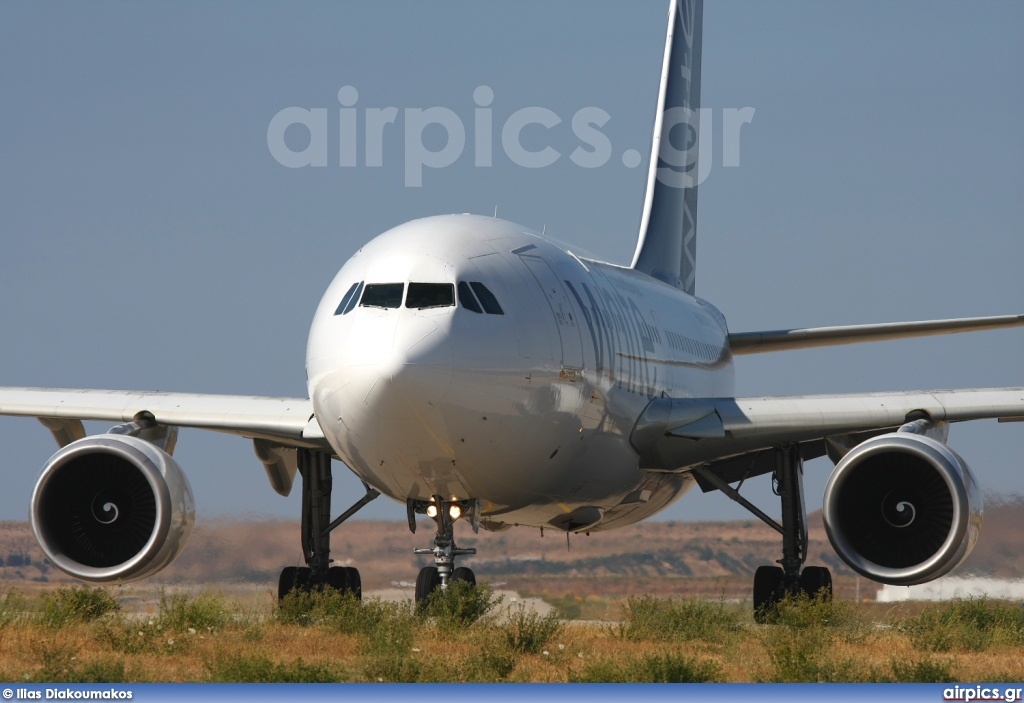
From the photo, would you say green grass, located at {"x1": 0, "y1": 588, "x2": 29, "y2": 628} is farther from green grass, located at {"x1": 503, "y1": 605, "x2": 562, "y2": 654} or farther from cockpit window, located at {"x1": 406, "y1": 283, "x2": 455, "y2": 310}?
cockpit window, located at {"x1": 406, "y1": 283, "x2": 455, "y2": 310}

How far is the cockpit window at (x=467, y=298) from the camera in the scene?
1256 cm

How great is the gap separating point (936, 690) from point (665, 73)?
20.5 m

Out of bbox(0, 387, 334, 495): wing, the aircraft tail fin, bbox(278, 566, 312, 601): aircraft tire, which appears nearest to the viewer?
bbox(0, 387, 334, 495): wing

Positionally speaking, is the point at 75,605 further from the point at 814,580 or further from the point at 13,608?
the point at 814,580

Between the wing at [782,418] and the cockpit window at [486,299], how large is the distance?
3.78m

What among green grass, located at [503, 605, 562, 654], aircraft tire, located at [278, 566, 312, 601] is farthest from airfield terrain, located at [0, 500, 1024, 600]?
green grass, located at [503, 605, 562, 654]

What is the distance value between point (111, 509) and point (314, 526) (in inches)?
134

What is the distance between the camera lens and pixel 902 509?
14938 millimetres

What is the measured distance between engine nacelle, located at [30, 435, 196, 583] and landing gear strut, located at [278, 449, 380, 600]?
3.19m

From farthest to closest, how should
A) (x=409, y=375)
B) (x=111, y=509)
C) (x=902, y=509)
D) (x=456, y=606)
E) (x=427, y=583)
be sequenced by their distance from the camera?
(x=902, y=509) < (x=111, y=509) < (x=427, y=583) < (x=456, y=606) < (x=409, y=375)

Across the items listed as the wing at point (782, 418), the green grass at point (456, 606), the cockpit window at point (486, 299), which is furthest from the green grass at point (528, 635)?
the wing at point (782, 418)

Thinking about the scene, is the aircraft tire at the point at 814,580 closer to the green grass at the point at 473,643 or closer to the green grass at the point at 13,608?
the green grass at the point at 473,643

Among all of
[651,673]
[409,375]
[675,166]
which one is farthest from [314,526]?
[675,166]

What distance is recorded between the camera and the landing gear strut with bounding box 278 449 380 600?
17812mm
